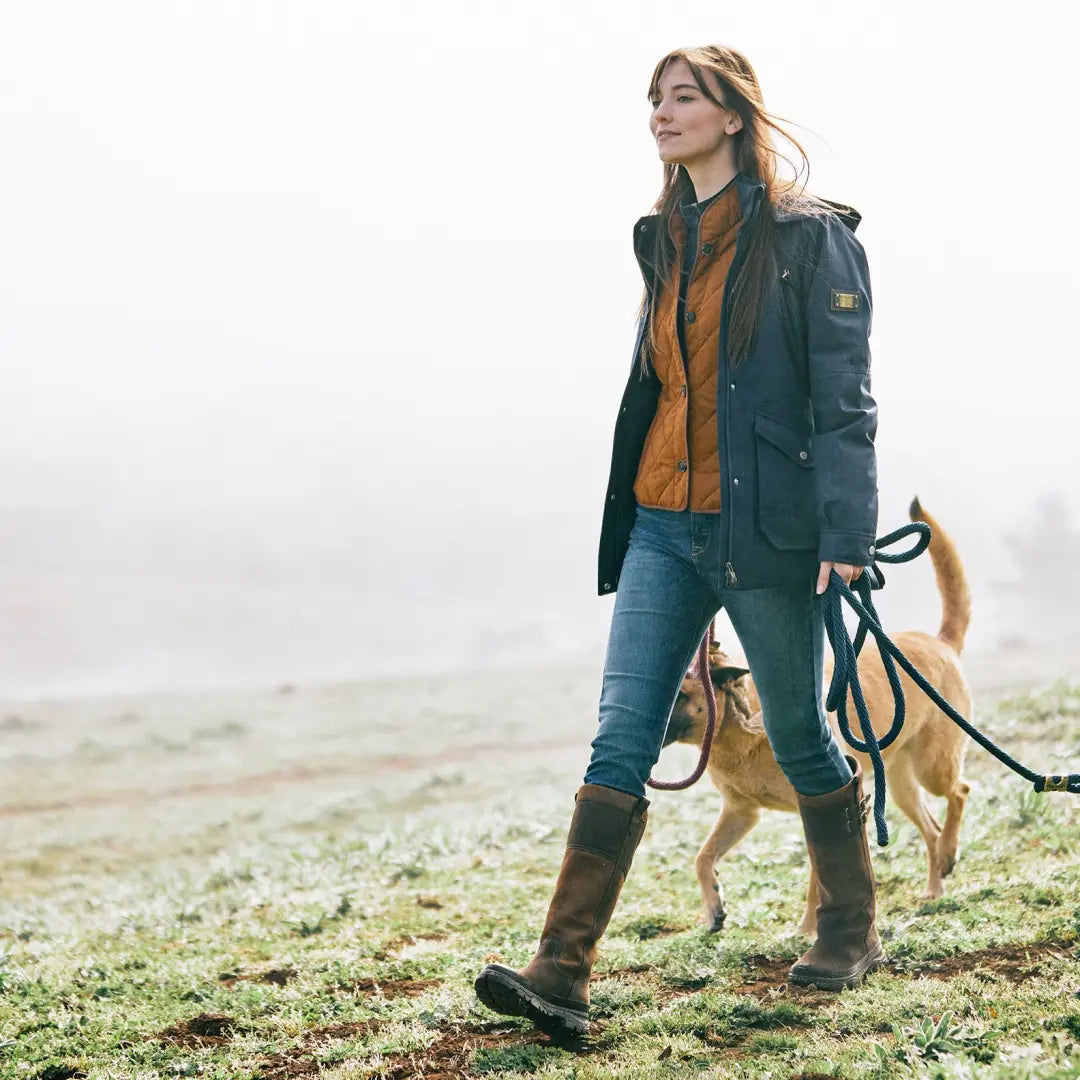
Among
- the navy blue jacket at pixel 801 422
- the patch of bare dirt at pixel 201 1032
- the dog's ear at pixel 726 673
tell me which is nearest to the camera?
the navy blue jacket at pixel 801 422

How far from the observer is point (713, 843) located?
208 inches

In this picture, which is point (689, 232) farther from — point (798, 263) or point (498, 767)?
point (498, 767)

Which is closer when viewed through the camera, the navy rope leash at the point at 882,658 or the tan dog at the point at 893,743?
the navy rope leash at the point at 882,658

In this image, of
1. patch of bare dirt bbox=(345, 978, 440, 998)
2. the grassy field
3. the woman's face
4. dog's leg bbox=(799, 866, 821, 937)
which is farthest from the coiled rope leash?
the woman's face

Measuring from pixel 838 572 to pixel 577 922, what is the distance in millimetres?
1261

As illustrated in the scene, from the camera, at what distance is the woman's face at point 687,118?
3.73m

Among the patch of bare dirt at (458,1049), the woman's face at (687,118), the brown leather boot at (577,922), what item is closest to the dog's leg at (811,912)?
the brown leather boot at (577,922)

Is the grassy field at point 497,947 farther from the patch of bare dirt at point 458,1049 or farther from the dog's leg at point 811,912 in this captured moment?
the dog's leg at point 811,912

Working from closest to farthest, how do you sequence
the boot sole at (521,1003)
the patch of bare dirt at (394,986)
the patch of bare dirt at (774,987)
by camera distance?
the boot sole at (521,1003) < the patch of bare dirt at (774,987) < the patch of bare dirt at (394,986)

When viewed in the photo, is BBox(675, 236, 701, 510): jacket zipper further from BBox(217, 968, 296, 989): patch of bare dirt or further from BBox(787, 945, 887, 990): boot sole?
BBox(217, 968, 296, 989): patch of bare dirt

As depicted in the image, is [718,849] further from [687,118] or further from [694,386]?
[687,118]

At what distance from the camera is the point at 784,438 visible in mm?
3596

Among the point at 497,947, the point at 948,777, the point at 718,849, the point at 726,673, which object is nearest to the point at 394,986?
the point at 497,947

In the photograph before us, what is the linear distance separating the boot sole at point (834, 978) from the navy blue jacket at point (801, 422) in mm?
1319
